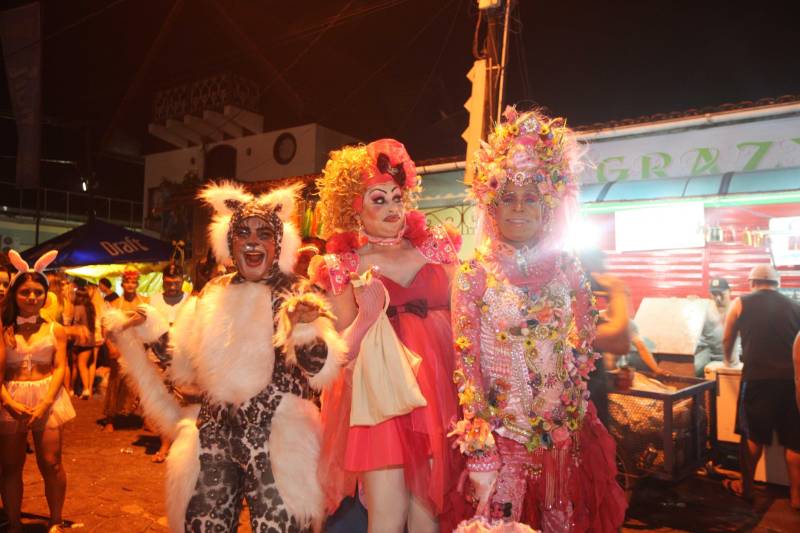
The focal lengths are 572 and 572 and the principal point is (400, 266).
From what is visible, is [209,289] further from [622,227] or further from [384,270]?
[622,227]

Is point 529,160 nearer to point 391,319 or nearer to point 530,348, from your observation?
point 530,348

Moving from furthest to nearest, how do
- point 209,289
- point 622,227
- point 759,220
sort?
1. point 622,227
2. point 759,220
3. point 209,289

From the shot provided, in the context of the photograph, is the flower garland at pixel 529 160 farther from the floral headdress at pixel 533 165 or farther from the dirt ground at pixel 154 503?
the dirt ground at pixel 154 503

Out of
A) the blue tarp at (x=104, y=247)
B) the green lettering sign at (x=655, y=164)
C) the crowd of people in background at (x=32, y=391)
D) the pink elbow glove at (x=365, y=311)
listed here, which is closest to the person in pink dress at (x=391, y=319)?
the pink elbow glove at (x=365, y=311)

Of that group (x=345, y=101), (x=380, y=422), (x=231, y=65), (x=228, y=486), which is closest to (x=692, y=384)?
(x=380, y=422)

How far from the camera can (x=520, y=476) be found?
8.88 ft

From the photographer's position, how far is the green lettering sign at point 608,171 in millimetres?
8094

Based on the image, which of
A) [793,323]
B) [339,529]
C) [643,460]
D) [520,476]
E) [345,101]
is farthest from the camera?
[345,101]

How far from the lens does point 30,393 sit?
447 centimetres

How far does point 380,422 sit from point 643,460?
11.5 ft

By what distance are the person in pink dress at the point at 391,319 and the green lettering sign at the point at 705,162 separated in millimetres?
5507

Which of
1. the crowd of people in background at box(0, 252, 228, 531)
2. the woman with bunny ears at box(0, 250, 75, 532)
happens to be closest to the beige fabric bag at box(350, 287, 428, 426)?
the crowd of people in background at box(0, 252, 228, 531)

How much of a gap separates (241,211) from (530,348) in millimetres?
1678

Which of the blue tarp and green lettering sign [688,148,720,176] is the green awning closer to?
green lettering sign [688,148,720,176]
